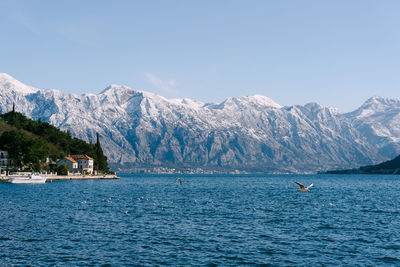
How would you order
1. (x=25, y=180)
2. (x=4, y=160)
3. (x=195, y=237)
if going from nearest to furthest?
(x=195, y=237)
(x=25, y=180)
(x=4, y=160)

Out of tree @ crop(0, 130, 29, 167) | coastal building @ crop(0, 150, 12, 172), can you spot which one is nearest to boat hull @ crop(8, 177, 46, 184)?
tree @ crop(0, 130, 29, 167)

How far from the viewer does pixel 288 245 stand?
4319cm

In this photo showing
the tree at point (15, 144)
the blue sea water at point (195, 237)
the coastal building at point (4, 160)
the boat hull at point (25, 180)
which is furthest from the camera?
the coastal building at point (4, 160)

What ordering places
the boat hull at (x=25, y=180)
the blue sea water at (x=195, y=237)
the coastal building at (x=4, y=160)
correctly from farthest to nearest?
the coastal building at (x=4, y=160)
the boat hull at (x=25, y=180)
the blue sea water at (x=195, y=237)

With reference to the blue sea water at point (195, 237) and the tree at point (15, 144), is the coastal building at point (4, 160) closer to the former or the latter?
the tree at point (15, 144)

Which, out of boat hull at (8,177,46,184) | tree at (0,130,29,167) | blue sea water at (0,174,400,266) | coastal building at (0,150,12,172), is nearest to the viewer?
blue sea water at (0,174,400,266)

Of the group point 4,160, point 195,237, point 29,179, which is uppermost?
point 4,160

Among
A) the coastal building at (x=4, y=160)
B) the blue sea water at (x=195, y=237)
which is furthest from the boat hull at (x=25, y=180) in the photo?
the blue sea water at (x=195, y=237)

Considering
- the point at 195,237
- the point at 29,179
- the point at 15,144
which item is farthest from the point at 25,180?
the point at 195,237

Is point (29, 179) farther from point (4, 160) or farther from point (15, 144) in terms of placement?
point (4, 160)

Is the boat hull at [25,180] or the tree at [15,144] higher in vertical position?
the tree at [15,144]

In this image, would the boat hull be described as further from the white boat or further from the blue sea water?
the blue sea water

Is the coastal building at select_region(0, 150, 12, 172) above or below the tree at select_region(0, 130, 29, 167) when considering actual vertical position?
below

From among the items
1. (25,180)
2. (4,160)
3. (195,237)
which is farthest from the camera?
(4,160)
